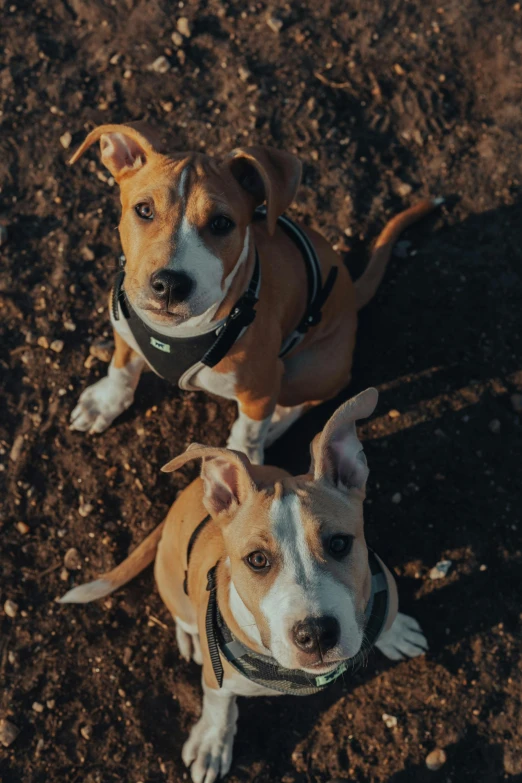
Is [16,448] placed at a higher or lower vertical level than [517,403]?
higher

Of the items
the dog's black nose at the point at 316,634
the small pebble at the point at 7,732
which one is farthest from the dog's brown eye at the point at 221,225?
the small pebble at the point at 7,732

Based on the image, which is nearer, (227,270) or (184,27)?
(227,270)

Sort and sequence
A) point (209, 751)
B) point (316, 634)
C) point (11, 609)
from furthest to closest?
point (11, 609) → point (209, 751) → point (316, 634)

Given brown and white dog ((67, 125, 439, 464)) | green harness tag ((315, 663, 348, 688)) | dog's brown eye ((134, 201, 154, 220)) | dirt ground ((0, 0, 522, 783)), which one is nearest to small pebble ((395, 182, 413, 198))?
dirt ground ((0, 0, 522, 783))

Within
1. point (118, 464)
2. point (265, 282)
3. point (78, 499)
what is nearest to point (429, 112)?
point (265, 282)

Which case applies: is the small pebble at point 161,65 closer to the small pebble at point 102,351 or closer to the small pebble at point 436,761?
the small pebble at point 102,351

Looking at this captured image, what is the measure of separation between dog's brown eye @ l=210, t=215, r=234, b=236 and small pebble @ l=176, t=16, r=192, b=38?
351 centimetres

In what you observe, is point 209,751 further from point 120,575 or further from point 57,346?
point 57,346

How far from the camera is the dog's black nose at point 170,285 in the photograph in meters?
3.51

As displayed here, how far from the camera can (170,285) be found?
3504 mm

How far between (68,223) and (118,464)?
211 centimetres

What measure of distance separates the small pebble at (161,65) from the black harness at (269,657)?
14.9ft

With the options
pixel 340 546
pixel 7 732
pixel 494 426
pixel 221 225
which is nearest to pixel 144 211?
pixel 221 225

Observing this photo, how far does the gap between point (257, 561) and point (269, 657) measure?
730 mm
